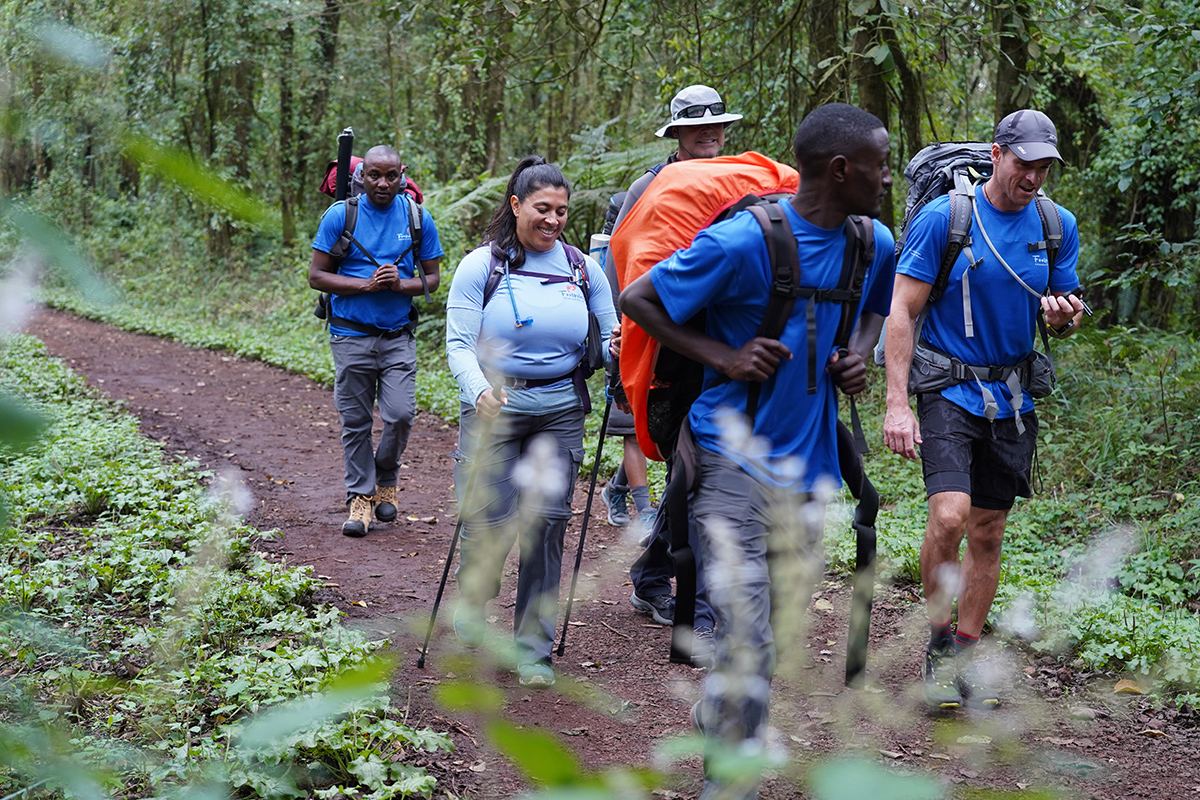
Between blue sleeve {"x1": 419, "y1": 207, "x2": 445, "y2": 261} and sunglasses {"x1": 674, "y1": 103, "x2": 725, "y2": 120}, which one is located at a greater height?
sunglasses {"x1": 674, "y1": 103, "x2": 725, "y2": 120}

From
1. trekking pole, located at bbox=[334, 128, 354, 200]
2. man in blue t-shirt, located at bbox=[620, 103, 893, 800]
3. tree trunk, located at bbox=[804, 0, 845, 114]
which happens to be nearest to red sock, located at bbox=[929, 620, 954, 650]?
man in blue t-shirt, located at bbox=[620, 103, 893, 800]

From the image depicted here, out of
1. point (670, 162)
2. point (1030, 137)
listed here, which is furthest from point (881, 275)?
point (670, 162)

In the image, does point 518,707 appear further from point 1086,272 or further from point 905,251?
point 1086,272

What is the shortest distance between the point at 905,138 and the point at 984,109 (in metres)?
7.65

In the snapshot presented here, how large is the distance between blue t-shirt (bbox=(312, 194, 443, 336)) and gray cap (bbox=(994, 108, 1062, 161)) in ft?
12.7

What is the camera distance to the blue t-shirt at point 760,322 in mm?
3283

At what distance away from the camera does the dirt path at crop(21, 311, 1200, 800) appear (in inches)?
160

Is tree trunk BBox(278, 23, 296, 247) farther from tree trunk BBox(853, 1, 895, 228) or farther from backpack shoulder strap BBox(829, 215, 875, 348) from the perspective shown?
backpack shoulder strap BBox(829, 215, 875, 348)

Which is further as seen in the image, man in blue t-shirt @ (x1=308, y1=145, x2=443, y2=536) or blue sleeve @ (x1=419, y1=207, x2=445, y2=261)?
blue sleeve @ (x1=419, y1=207, x2=445, y2=261)

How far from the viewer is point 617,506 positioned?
7.48 m

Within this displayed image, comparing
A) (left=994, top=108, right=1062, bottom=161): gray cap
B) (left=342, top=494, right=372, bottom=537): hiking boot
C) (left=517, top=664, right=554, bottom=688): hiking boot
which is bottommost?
(left=342, top=494, right=372, bottom=537): hiking boot

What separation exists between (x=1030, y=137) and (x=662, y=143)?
8.89 m

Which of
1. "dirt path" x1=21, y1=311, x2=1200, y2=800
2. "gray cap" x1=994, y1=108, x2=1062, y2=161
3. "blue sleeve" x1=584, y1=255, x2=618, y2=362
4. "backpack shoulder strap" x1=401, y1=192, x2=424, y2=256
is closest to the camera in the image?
"dirt path" x1=21, y1=311, x2=1200, y2=800

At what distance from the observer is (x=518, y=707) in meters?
4.29
